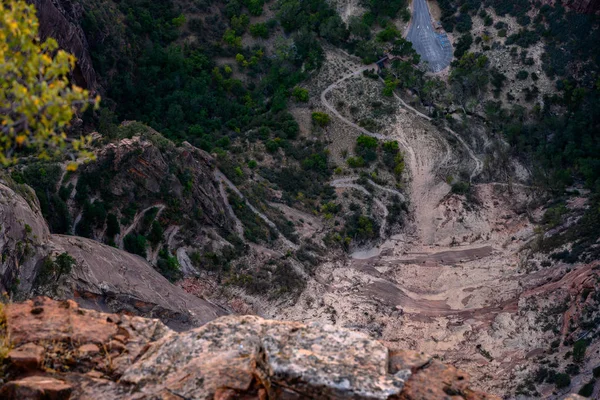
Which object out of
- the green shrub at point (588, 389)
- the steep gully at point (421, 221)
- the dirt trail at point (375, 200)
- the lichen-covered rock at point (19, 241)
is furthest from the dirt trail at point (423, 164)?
the lichen-covered rock at point (19, 241)

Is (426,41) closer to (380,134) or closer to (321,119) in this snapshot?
(380,134)

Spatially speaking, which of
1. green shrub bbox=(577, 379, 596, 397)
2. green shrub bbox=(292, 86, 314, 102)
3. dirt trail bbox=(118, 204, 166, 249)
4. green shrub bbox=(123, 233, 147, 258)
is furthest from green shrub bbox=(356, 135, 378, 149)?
green shrub bbox=(577, 379, 596, 397)

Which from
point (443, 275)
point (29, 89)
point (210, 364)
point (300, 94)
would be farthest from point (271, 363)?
point (300, 94)

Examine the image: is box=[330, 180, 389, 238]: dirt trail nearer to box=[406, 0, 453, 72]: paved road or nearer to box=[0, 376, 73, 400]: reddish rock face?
box=[406, 0, 453, 72]: paved road

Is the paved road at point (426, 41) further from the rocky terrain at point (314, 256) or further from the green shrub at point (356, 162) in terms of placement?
the green shrub at point (356, 162)

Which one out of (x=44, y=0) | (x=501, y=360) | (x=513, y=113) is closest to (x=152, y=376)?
(x=501, y=360)

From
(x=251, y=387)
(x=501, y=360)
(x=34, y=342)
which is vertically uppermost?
(x=501, y=360)

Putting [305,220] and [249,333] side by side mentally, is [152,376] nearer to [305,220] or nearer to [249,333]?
[249,333]
